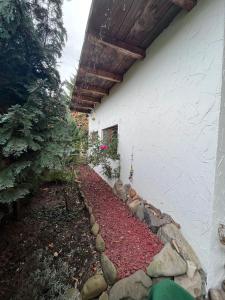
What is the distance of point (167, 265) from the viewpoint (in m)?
1.90

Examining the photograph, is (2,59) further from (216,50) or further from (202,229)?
(202,229)

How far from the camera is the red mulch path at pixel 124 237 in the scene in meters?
2.01

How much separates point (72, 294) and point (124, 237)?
93 centimetres

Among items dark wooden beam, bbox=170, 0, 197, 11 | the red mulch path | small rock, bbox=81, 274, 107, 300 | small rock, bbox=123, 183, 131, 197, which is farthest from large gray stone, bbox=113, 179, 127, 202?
dark wooden beam, bbox=170, 0, 197, 11

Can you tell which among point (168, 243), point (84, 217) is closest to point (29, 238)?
point (84, 217)

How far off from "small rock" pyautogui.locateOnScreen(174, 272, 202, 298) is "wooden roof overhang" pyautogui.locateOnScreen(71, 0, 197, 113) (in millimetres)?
3028

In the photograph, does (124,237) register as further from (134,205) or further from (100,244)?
(134,205)

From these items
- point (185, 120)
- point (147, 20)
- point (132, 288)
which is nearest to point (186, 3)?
point (147, 20)

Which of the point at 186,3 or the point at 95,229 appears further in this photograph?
the point at 95,229

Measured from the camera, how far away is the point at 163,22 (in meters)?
2.37

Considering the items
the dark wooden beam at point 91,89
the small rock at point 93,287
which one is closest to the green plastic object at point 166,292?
the small rock at point 93,287

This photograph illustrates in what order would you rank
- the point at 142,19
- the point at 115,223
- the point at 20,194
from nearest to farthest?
the point at 20,194 < the point at 142,19 < the point at 115,223

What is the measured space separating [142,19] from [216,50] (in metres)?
1.15

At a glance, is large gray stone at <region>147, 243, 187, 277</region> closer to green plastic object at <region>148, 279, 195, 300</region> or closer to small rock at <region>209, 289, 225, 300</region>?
small rock at <region>209, 289, 225, 300</region>
